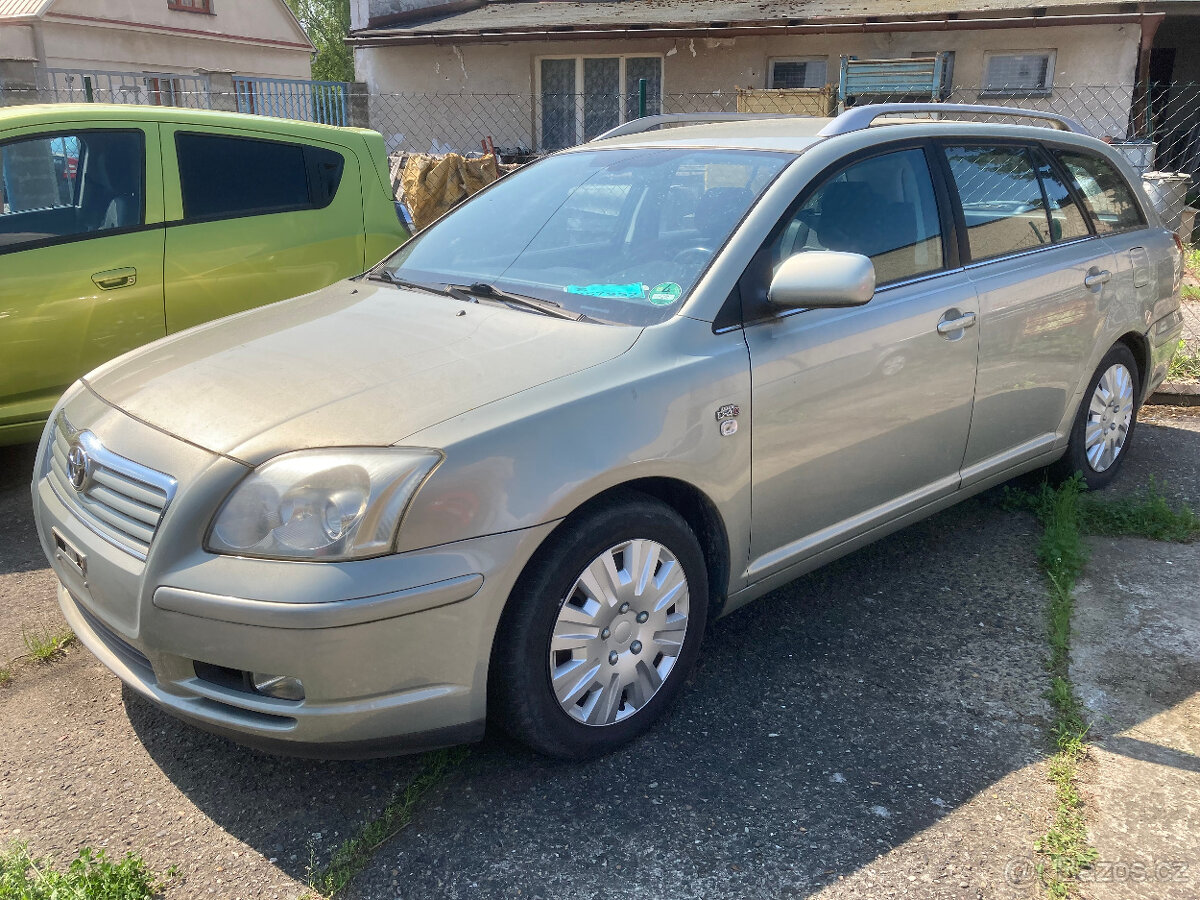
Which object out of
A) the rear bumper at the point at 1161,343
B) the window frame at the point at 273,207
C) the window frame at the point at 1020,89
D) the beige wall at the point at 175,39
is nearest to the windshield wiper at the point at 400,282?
the window frame at the point at 273,207

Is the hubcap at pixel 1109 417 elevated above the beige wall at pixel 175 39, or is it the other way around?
the beige wall at pixel 175 39

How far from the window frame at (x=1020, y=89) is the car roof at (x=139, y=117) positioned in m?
10.6

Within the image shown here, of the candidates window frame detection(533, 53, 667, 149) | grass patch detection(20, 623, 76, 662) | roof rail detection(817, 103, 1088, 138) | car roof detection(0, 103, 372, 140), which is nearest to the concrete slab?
roof rail detection(817, 103, 1088, 138)

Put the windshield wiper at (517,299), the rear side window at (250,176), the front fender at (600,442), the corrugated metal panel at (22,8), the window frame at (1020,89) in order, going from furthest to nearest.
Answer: the corrugated metal panel at (22,8) < the window frame at (1020,89) < the rear side window at (250,176) < the windshield wiper at (517,299) < the front fender at (600,442)

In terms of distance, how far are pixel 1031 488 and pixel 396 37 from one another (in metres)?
14.0

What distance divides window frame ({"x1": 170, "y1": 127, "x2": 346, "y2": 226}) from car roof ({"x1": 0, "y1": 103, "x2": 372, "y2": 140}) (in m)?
0.05

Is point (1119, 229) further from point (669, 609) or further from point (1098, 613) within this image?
point (669, 609)

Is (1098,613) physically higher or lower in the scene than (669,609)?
lower

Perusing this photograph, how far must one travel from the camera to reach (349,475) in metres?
2.36

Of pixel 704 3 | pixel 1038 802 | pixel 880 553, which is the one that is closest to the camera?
pixel 1038 802

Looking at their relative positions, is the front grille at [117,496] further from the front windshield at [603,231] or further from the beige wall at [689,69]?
the beige wall at [689,69]

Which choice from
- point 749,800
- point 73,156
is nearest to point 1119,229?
point 749,800

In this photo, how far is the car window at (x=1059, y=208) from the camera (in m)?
4.27

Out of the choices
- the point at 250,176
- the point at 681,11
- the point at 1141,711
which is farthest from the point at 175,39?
the point at 1141,711
